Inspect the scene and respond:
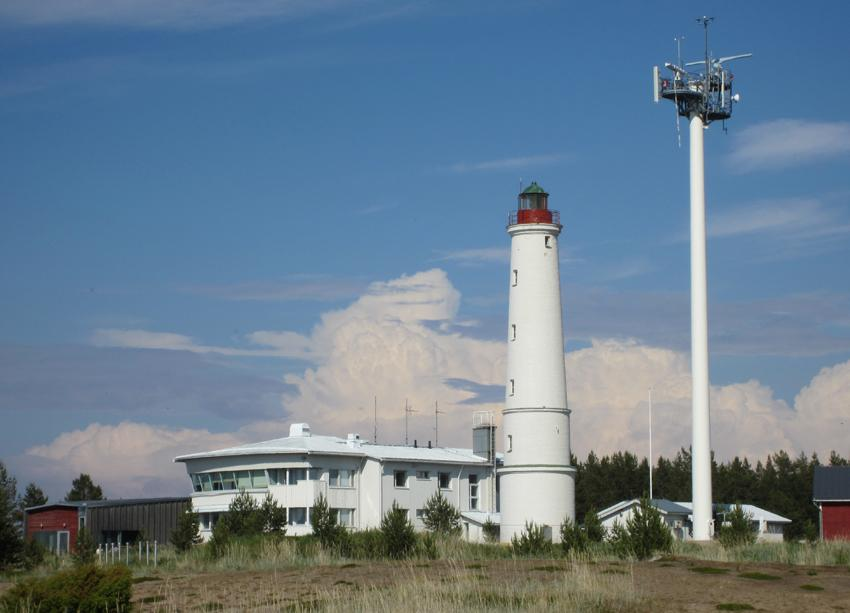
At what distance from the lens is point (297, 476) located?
6259 cm

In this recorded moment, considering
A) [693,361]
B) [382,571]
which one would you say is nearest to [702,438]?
[693,361]

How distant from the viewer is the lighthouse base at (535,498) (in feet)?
168

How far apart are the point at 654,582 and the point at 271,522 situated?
30603mm

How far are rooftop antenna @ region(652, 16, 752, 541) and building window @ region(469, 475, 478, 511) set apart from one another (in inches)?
878

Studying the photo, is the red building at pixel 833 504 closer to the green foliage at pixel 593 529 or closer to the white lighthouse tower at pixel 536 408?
the white lighthouse tower at pixel 536 408

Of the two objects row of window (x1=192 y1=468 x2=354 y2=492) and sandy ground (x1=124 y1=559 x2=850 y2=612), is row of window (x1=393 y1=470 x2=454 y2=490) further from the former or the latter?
sandy ground (x1=124 y1=559 x2=850 y2=612)

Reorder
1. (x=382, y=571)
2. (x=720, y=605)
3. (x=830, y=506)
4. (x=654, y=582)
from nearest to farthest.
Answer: (x=720, y=605) → (x=654, y=582) → (x=382, y=571) → (x=830, y=506)

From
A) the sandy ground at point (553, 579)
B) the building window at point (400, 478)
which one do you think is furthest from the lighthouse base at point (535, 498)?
the sandy ground at point (553, 579)

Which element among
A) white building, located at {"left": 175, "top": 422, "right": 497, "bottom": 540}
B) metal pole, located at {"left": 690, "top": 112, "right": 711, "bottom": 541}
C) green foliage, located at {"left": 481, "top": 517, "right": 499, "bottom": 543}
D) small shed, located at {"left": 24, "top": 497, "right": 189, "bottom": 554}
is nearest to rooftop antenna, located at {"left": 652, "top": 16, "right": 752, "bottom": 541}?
metal pole, located at {"left": 690, "top": 112, "right": 711, "bottom": 541}

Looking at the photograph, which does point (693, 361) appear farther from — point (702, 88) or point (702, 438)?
point (702, 88)

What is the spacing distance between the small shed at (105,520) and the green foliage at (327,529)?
2012 centimetres

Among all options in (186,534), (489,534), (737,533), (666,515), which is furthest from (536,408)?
(666,515)

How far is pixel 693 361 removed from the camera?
48.6m

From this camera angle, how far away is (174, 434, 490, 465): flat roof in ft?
206
